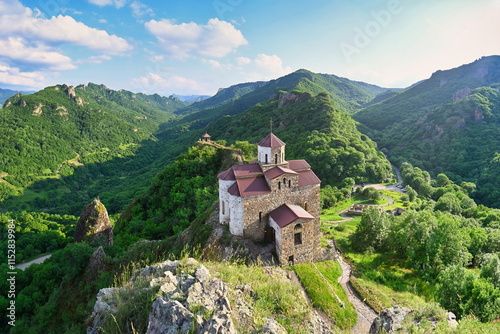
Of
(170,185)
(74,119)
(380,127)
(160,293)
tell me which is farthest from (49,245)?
(380,127)

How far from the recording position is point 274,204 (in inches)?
1033

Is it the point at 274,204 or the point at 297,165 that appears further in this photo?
the point at 297,165

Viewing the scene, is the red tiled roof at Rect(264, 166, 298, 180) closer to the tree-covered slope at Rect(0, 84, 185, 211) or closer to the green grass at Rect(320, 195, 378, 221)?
the green grass at Rect(320, 195, 378, 221)

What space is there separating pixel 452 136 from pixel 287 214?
131m

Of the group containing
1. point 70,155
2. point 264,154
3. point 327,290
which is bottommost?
point 327,290

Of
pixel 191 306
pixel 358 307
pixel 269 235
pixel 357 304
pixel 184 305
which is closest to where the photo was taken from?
pixel 191 306

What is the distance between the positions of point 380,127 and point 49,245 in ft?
541

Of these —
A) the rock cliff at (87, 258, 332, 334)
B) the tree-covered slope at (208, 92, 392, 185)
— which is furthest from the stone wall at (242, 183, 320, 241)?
the tree-covered slope at (208, 92, 392, 185)

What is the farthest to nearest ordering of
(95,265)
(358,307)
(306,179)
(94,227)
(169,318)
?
(94,227) → (95,265) → (306,179) → (358,307) → (169,318)

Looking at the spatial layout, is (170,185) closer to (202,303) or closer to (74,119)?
(202,303)

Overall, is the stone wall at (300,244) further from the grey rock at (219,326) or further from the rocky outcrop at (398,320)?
the grey rock at (219,326)

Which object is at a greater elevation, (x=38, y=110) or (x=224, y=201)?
(x=38, y=110)

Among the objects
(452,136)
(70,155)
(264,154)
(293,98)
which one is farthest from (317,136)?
(70,155)

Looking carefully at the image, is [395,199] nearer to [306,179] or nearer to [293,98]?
[306,179]
